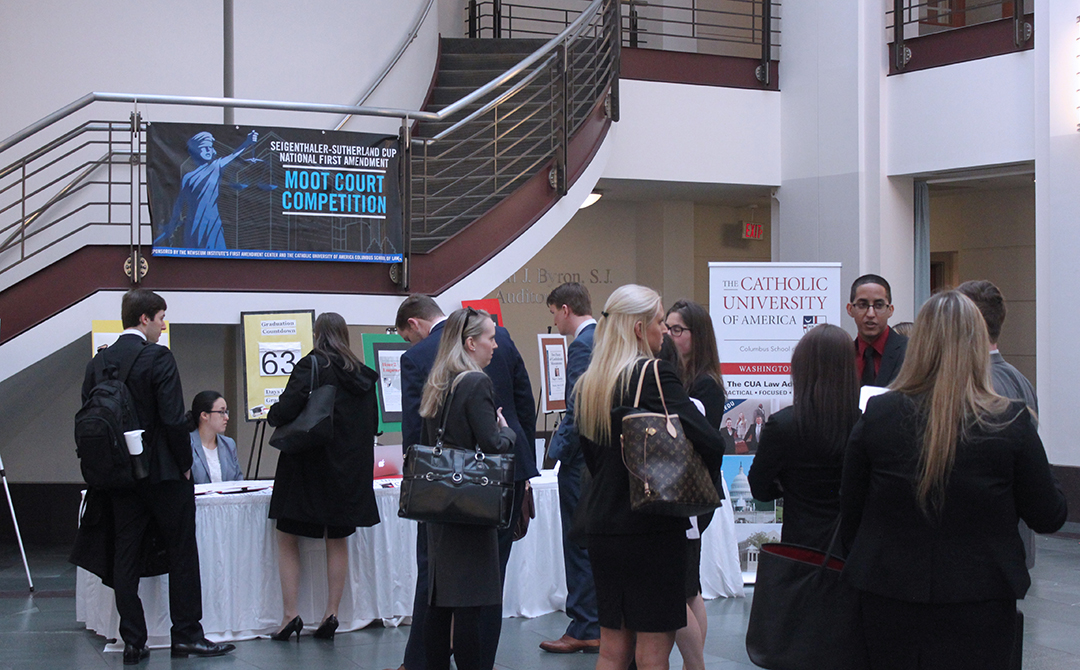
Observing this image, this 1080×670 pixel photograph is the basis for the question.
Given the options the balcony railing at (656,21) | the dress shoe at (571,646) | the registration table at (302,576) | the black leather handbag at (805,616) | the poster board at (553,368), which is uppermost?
the balcony railing at (656,21)

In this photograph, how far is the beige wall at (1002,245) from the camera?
12.7 meters

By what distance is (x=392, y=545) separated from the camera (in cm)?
561

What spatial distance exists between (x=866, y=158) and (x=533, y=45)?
3.38 metres

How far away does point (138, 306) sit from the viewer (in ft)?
16.0

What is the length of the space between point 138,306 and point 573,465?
6.85ft

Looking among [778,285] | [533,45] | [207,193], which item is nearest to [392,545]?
[207,193]

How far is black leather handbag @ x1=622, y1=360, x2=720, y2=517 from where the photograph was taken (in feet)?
10.2

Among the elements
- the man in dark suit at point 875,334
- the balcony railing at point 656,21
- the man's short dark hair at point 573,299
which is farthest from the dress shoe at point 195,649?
the balcony railing at point 656,21

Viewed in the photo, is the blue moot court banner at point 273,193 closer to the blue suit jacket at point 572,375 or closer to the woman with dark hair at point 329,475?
the woman with dark hair at point 329,475

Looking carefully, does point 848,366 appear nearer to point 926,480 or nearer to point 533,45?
point 926,480

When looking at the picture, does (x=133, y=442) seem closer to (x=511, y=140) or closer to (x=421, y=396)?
(x=421, y=396)

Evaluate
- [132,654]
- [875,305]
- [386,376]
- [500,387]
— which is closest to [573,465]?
[500,387]

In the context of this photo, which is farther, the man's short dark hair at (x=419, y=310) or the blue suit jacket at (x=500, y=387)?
the man's short dark hair at (x=419, y=310)

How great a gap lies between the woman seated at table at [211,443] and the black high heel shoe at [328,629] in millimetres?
1140
